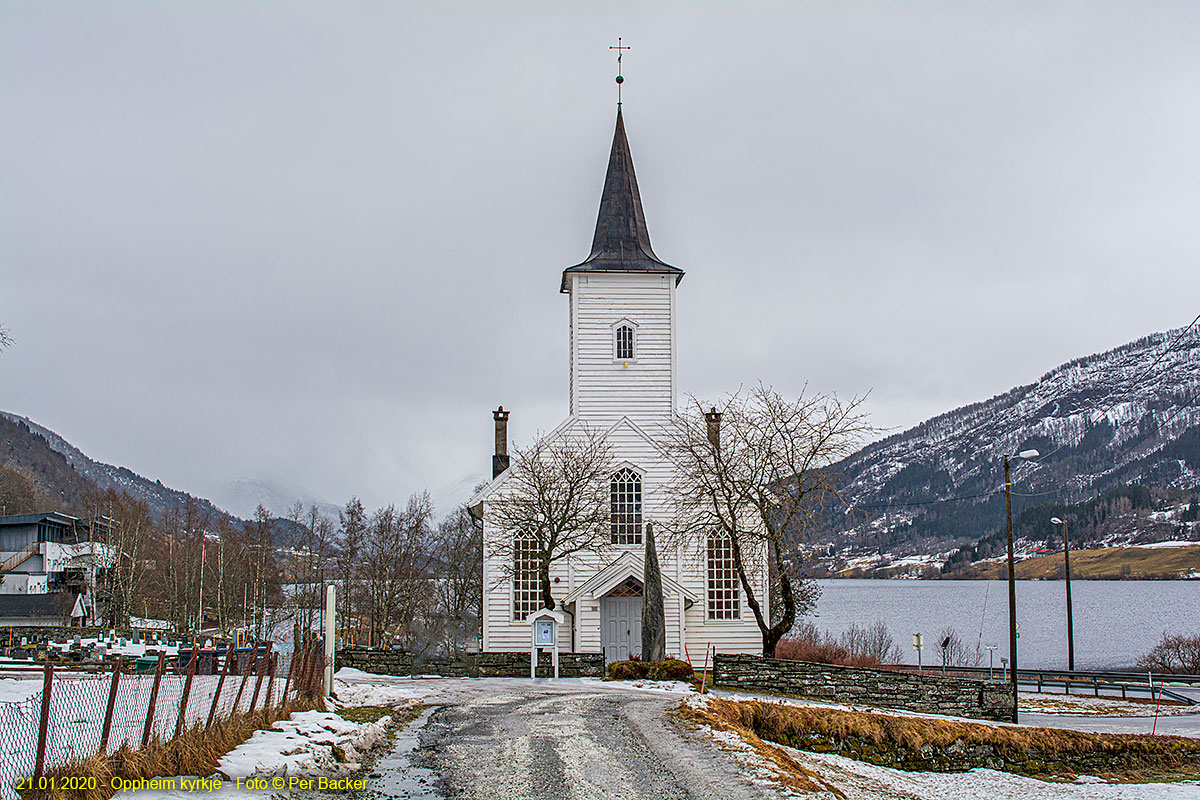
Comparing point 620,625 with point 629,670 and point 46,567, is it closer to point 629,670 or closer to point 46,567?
point 629,670

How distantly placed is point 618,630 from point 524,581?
3.31 meters

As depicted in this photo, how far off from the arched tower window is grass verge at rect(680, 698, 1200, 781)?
16096 mm

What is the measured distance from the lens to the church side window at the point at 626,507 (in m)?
33.3

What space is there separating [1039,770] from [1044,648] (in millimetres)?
59455

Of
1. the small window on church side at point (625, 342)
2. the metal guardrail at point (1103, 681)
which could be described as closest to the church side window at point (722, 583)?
the small window on church side at point (625, 342)

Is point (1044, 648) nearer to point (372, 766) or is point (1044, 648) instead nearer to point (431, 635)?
point (431, 635)

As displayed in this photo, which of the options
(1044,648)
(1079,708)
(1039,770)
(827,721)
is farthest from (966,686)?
(1044,648)

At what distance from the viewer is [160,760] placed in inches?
413

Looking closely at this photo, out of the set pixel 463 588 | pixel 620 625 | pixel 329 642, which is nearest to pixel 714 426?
pixel 620 625

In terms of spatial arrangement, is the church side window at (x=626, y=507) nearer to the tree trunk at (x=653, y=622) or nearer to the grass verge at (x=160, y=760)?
the tree trunk at (x=653, y=622)

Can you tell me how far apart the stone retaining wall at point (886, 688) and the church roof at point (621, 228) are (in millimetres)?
14858

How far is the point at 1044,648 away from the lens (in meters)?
73.9

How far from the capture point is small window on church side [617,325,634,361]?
3500 centimetres

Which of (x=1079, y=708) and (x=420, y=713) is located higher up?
(x=420, y=713)
